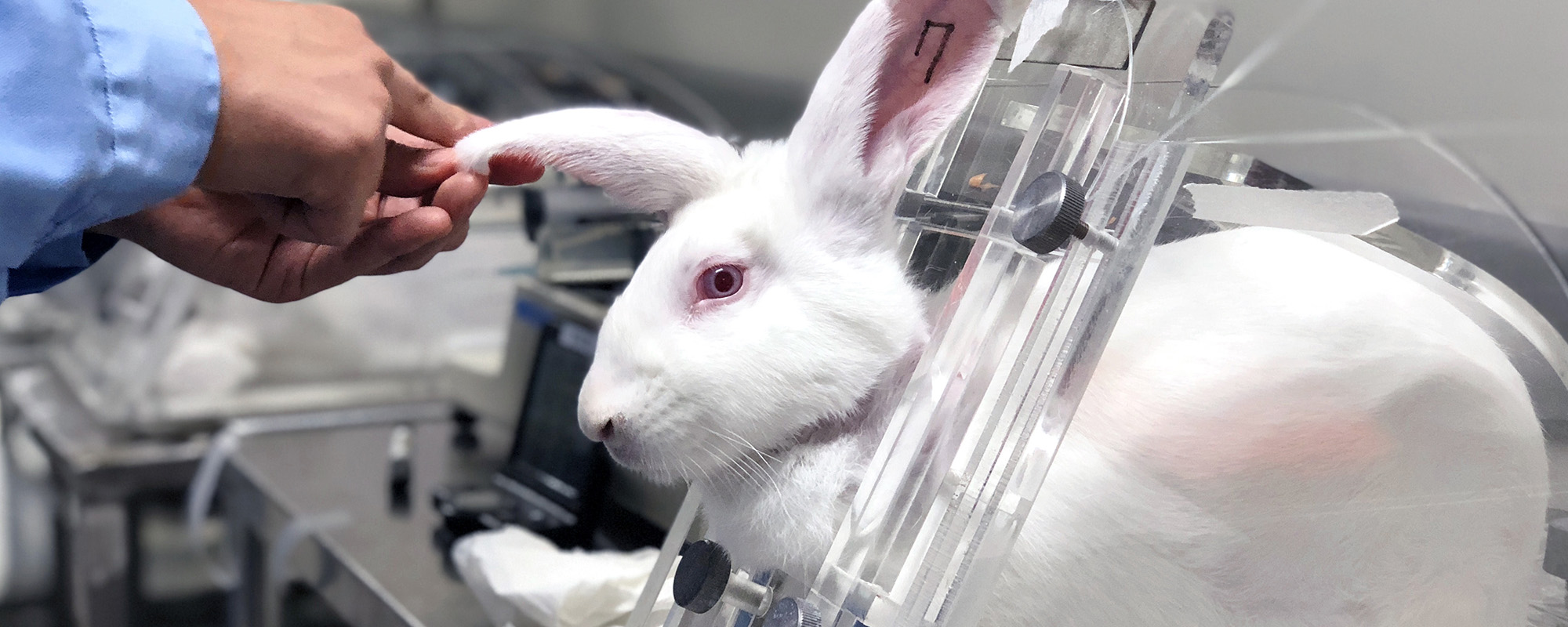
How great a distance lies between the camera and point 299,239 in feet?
2.06

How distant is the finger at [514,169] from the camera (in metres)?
0.62

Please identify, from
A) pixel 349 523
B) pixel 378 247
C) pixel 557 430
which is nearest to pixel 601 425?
pixel 378 247

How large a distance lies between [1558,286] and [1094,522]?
0.21 metres

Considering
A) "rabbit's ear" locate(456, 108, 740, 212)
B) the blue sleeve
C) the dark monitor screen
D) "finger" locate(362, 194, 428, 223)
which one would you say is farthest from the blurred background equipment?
the blue sleeve

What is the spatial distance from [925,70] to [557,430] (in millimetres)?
767

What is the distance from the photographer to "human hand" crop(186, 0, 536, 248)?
0.53 m

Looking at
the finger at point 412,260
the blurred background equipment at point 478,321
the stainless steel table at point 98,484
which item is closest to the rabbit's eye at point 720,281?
the blurred background equipment at point 478,321

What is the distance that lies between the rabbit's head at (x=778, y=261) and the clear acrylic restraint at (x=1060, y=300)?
0.15 feet

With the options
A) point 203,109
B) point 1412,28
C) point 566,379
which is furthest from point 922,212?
point 566,379

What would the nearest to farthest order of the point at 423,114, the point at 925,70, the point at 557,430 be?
the point at 925,70, the point at 423,114, the point at 557,430

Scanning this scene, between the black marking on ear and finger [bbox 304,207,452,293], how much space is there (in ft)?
0.96

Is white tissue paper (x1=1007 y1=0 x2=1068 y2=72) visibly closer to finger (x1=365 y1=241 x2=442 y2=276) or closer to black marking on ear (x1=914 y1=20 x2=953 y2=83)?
black marking on ear (x1=914 y1=20 x2=953 y2=83)

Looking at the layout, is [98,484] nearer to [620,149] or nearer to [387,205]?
[387,205]

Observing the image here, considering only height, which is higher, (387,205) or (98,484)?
(387,205)
